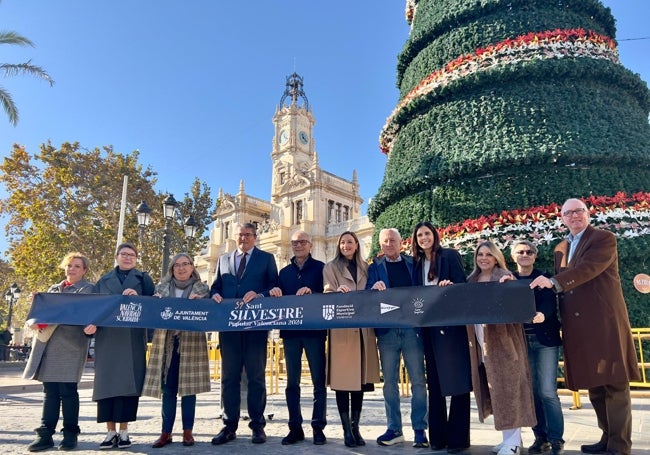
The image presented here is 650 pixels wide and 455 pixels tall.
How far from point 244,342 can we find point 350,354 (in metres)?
1.14

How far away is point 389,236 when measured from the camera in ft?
16.0

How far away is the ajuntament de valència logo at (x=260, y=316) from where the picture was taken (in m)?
4.86

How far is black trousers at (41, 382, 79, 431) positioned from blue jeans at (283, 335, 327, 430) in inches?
79.3

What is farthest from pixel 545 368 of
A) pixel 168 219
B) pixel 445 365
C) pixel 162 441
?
pixel 168 219

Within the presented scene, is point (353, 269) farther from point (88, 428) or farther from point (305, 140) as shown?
point (305, 140)

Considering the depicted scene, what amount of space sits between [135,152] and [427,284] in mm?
24732

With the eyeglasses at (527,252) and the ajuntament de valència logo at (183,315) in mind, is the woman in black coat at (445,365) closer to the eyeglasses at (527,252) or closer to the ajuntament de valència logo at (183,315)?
the eyeglasses at (527,252)

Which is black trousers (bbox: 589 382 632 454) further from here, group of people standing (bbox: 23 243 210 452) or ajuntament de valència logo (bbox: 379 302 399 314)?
group of people standing (bbox: 23 243 210 452)

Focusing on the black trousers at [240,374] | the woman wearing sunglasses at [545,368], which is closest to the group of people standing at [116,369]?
the black trousers at [240,374]

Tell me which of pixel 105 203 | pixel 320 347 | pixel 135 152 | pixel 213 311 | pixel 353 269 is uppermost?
pixel 135 152

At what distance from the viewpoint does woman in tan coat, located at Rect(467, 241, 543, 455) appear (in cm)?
396

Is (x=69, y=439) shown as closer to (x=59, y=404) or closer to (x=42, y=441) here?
(x=42, y=441)

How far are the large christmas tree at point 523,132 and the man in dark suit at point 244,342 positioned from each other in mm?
4349

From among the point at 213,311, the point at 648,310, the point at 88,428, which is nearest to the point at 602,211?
the point at 648,310
